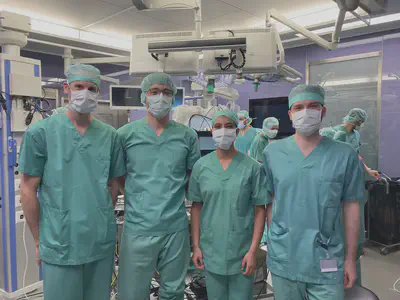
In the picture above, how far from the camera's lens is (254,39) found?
1.67m

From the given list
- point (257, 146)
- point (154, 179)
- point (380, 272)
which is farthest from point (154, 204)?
point (380, 272)

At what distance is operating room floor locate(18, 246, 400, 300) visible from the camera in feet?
8.91

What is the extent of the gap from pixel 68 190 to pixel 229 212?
720mm

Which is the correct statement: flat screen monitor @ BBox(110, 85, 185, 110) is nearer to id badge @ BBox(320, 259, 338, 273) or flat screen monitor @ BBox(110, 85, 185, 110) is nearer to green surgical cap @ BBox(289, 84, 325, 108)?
green surgical cap @ BBox(289, 84, 325, 108)

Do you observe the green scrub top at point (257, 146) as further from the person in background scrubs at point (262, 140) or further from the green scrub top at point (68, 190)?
the green scrub top at point (68, 190)

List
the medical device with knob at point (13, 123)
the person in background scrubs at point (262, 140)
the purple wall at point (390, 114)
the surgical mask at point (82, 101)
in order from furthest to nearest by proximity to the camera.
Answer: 1. the purple wall at point (390, 114)
2. the person in background scrubs at point (262, 140)
3. the medical device with knob at point (13, 123)
4. the surgical mask at point (82, 101)

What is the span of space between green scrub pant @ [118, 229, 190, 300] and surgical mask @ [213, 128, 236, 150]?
47 cm

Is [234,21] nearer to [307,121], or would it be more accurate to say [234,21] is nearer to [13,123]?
[13,123]

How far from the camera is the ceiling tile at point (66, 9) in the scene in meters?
3.45

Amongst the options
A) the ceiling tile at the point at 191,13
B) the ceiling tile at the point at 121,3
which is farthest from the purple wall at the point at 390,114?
the ceiling tile at the point at 121,3

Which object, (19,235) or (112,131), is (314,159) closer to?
(112,131)

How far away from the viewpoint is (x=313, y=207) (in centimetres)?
124

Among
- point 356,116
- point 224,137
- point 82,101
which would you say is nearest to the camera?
point 82,101

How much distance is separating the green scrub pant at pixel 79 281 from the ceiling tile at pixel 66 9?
2.88 meters
